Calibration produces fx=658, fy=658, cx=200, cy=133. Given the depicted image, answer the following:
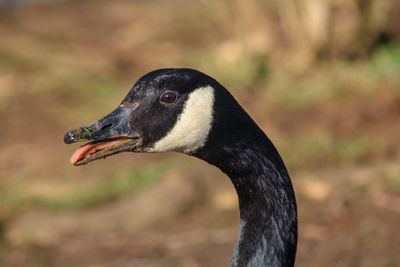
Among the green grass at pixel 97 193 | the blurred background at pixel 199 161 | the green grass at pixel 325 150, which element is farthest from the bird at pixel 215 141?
the green grass at pixel 97 193

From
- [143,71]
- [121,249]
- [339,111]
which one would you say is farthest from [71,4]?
[121,249]

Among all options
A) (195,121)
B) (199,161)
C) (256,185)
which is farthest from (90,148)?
(199,161)

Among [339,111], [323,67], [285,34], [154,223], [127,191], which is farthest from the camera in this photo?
[285,34]

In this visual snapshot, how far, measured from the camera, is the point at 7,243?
599 centimetres

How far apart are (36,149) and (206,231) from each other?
3.44m

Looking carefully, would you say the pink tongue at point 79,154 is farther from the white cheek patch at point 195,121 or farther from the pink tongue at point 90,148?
the white cheek patch at point 195,121

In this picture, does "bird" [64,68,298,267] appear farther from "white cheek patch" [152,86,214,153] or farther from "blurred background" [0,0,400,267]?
"blurred background" [0,0,400,267]

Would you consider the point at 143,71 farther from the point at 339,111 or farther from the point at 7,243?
the point at 7,243

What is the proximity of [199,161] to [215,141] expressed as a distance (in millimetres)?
3704

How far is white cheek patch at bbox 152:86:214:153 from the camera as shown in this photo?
2783 millimetres

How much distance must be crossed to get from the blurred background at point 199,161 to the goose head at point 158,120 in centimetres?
221

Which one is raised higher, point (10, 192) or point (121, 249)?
point (10, 192)

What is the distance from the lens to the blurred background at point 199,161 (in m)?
5.28

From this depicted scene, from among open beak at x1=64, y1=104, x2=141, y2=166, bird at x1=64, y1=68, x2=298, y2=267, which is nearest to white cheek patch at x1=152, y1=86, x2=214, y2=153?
bird at x1=64, y1=68, x2=298, y2=267
